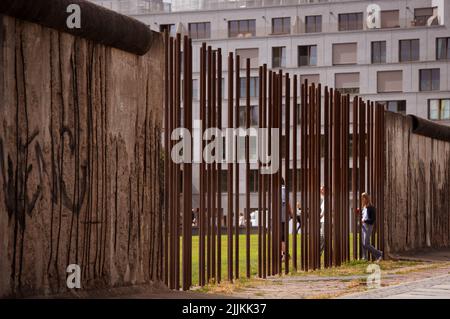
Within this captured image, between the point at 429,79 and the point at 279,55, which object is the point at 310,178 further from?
the point at 279,55

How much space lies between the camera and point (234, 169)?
37.9 ft

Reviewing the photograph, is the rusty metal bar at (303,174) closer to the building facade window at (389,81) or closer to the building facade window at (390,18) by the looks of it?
the building facade window at (389,81)

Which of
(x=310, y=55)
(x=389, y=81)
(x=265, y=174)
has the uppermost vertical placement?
(x=310, y=55)

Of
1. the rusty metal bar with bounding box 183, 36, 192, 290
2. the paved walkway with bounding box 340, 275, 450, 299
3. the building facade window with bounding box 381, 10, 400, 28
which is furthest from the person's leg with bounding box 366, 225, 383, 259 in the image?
the building facade window with bounding box 381, 10, 400, 28

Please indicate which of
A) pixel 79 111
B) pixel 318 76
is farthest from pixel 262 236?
pixel 318 76

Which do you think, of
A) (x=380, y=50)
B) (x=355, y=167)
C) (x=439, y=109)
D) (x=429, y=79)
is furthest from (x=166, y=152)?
(x=429, y=79)

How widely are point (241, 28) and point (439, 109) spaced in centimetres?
1335

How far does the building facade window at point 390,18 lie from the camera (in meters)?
62.2

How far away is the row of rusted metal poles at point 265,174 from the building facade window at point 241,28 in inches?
1871

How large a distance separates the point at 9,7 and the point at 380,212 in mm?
10571

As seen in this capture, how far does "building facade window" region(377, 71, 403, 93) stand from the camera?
62312 mm

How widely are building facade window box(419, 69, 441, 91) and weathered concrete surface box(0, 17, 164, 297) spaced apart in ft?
177

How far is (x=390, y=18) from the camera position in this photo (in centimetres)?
6241
